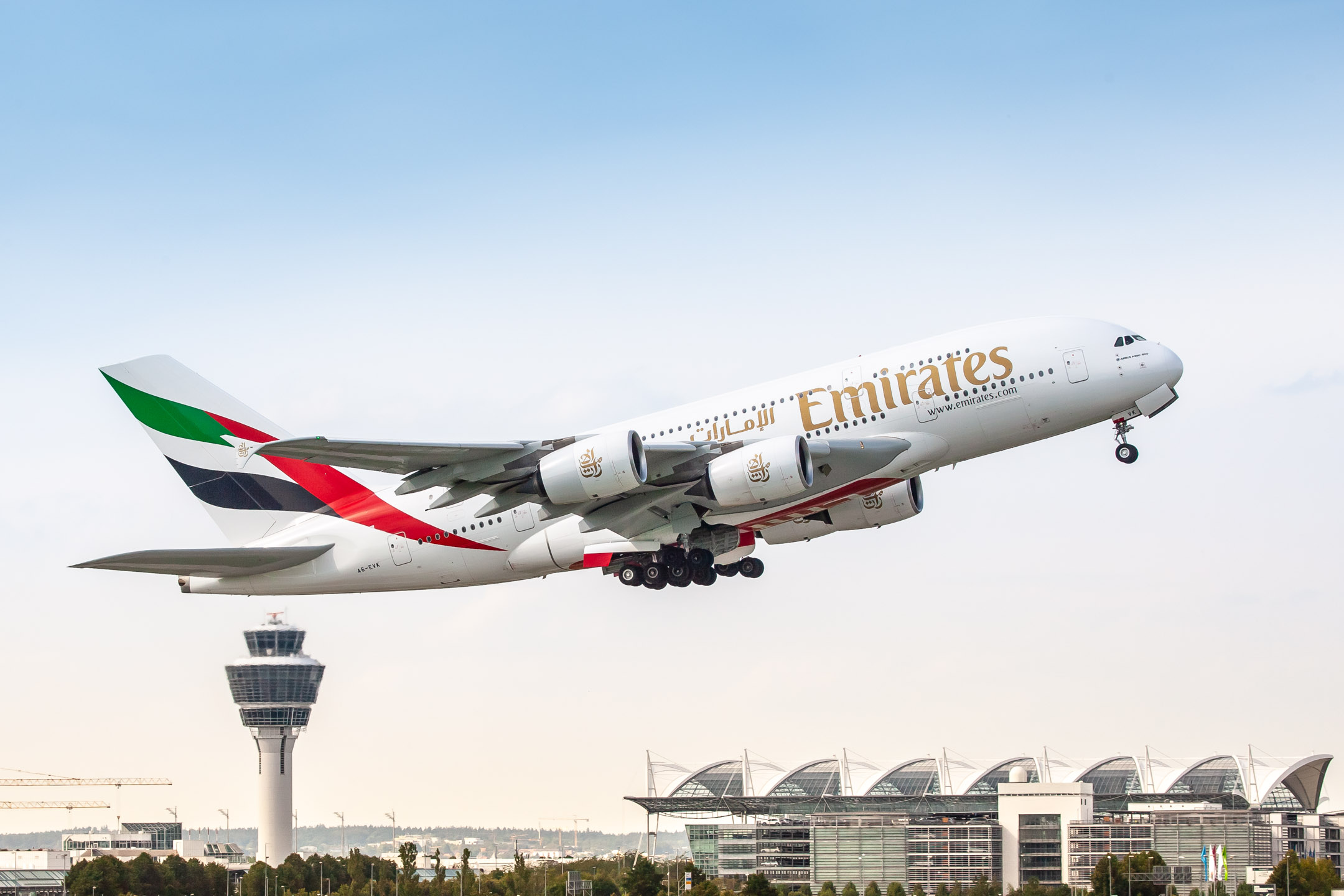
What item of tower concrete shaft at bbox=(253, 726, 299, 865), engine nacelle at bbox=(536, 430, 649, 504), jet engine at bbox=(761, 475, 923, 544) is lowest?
tower concrete shaft at bbox=(253, 726, 299, 865)

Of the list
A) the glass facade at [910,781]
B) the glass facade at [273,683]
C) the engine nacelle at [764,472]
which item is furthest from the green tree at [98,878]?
the engine nacelle at [764,472]

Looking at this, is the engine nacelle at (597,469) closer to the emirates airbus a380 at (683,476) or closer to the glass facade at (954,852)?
the emirates airbus a380 at (683,476)

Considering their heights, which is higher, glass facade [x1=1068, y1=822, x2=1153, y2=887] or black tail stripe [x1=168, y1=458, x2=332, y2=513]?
black tail stripe [x1=168, y1=458, x2=332, y2=513]

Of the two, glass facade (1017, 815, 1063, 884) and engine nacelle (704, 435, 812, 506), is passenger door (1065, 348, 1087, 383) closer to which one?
engine nacelle (704, 435, 812, 506)

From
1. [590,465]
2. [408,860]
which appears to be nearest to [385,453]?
[590,465]

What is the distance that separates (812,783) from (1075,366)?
10594 cm

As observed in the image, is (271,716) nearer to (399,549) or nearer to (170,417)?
(170,417)

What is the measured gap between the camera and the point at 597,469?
120ft

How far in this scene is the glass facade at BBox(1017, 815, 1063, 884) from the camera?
112 metres

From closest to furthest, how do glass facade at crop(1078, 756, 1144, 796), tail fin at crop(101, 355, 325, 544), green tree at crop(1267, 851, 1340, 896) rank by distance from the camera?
tail fin at crop(101, 355, 325, 544)
green tree at crop(1267, 851, 1340, 896)
glass facade at crop(1078, 756, 1144, 796)

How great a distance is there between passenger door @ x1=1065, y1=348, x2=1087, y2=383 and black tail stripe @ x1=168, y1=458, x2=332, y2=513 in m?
21.7

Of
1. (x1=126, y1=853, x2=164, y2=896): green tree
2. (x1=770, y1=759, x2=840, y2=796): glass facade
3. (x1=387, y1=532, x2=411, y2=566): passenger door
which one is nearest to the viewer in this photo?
(x1=387, y1=532, x2=411, y2=566): passenger door

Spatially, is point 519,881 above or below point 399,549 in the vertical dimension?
below

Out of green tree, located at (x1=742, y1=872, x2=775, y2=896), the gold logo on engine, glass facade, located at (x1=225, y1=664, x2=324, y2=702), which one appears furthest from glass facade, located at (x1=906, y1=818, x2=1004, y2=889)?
glass facade, located at (x1=225, y1=664, x2=324, y2=702)
